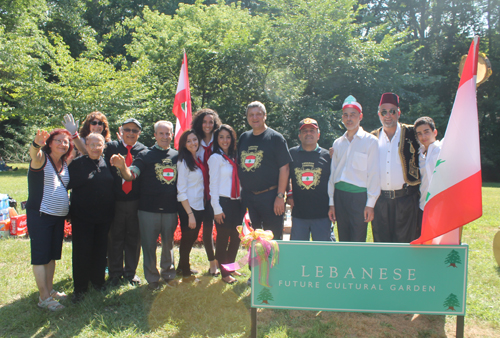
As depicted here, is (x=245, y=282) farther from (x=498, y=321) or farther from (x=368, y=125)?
(x=368, y=125)

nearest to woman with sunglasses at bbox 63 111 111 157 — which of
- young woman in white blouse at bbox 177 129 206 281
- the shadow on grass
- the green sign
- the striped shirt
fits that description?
the striped shirt

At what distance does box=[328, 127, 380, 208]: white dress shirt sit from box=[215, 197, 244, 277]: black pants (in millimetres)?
1260

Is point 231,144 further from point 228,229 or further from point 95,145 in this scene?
point 95,145

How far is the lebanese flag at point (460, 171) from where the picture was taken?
9.82 ft

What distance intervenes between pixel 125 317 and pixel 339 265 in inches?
89.7

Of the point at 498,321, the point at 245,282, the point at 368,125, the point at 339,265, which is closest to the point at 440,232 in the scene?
the point at 339,265

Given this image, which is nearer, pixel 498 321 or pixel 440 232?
pixel 440 232

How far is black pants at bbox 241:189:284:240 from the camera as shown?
4.29 m

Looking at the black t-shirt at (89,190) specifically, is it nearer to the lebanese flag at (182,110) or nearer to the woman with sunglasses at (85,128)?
the woman with sunglasses at (85,128)

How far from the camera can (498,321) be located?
368cm

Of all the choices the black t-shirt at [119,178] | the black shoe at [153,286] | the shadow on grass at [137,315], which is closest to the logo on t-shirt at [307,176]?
the shadow on grass at [137,315]

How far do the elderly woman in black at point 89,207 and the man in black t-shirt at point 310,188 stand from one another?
7.00ft

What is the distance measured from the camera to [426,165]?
392 cm

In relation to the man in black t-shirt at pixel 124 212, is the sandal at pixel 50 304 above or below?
below
